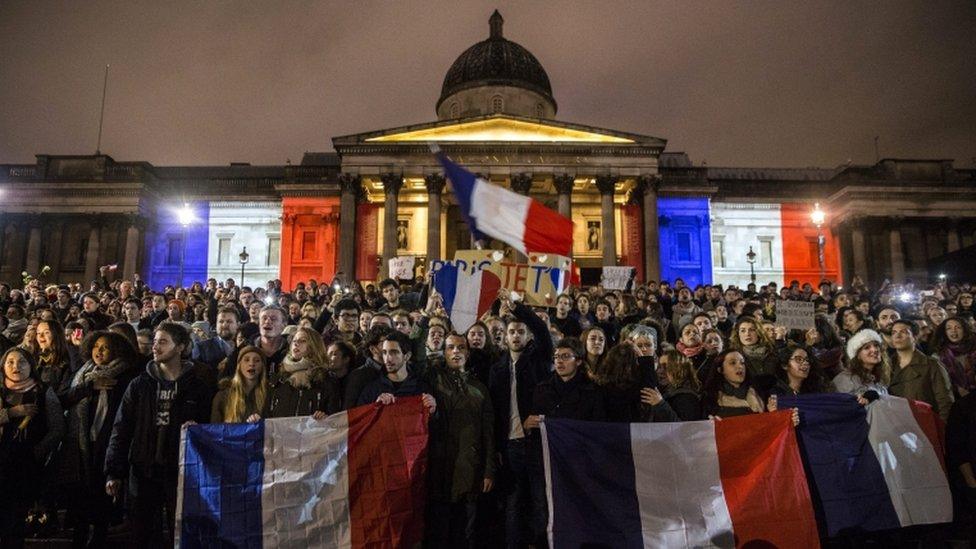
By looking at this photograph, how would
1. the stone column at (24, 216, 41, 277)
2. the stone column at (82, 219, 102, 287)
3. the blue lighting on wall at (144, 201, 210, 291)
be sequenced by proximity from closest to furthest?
the stone column at (82, 219, 102, 287) < the stone column at (24, 216, 41, 277) < the blue lighting on wall at (144, 201, 210, 291)

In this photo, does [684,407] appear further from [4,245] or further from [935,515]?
[4,245]

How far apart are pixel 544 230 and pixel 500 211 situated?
56cm

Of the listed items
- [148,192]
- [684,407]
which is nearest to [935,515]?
[684,407]

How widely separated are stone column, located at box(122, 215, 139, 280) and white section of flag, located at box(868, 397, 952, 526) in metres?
40.4

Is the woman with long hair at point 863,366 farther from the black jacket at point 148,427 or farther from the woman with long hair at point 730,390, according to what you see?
the black jacket at point 148,427

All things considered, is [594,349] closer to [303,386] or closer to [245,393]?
[303,386]

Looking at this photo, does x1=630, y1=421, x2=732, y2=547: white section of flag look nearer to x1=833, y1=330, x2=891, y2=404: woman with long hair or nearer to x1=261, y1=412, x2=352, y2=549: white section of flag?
x1=833, y1=330, x2=891, y2=404: woman with long hair

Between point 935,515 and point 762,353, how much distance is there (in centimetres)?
212

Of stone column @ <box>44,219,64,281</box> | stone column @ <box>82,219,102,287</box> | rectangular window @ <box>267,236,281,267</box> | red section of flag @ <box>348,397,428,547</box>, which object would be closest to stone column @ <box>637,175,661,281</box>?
rectangular window @ <box>267,236,281,267</box>

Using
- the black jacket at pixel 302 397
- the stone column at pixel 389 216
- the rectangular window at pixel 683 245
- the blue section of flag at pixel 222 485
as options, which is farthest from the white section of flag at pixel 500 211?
the rectangular window at pixel 683 245

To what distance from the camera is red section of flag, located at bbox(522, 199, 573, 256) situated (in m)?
6.91

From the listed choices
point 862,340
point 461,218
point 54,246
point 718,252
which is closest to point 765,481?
point 862,340

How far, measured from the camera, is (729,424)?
18.0ft

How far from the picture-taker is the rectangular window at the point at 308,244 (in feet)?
126
